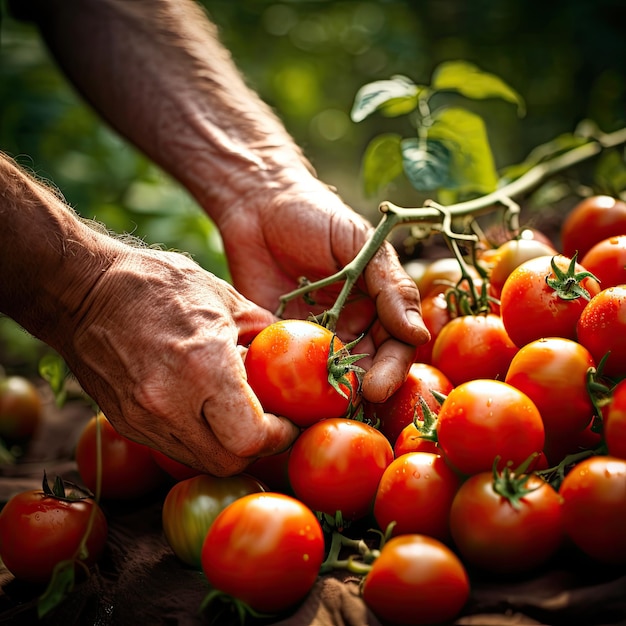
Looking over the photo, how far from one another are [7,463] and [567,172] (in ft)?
6.27

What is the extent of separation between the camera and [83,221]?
1432 mm

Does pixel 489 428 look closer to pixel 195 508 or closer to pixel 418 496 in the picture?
pixel 418 496

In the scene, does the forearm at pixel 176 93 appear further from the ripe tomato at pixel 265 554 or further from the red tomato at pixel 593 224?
the ripe tomato at pixel 265 554

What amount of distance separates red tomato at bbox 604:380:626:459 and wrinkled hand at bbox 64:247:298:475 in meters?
Result: 0.53

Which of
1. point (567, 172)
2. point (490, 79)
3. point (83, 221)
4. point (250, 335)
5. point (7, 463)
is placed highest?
point (490, 79)

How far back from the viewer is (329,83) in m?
4.64

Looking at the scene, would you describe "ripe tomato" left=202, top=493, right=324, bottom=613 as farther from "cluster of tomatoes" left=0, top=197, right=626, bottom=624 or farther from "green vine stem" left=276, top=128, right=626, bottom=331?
"green vine stem" left=276, top=128, right=626, bottom=331

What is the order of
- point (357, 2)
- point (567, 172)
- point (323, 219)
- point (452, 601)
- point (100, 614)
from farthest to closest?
point (357, 2), point (567, 172), point (323, 219), point (100, 614), point (452, 601)

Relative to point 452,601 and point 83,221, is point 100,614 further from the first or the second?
point 83,221

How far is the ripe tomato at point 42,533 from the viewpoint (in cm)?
119

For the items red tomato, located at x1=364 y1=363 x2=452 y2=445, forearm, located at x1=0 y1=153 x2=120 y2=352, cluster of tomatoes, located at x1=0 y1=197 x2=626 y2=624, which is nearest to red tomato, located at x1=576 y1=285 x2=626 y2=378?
cluster of tomatoes, located at x1=0 y1=197 x2=626 y2=624

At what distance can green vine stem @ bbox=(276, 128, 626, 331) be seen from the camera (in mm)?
1396

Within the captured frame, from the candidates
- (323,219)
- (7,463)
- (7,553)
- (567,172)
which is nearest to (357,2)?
(567,172)

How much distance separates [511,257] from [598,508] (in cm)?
71
